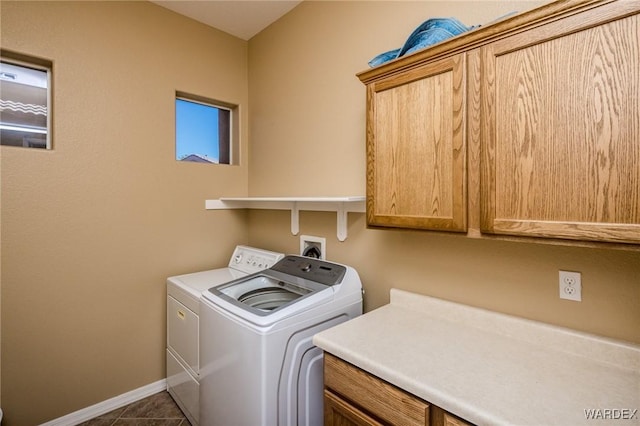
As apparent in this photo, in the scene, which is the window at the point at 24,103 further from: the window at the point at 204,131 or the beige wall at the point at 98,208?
the window at the point at 204,131

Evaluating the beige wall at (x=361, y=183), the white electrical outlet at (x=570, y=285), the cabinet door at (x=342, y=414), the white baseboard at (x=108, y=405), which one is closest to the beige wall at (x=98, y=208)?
the white baseboard at (x=108, y=405)

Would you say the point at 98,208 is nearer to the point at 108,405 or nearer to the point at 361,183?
the point at 108,405

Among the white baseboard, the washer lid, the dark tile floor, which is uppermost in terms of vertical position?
the washer lid

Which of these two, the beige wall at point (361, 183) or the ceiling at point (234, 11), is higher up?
the ceiling at point (234, 11)

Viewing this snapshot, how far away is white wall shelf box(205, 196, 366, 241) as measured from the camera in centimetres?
169

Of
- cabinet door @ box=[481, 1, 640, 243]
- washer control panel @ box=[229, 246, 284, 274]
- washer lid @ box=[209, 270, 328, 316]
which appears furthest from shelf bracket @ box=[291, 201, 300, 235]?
cabinet door @ box=[481, 1, 640, 243]

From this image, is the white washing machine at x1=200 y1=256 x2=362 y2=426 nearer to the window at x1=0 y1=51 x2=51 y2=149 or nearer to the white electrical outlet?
the white electrical outlet

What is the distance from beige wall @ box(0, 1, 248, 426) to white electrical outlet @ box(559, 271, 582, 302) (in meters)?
2.22

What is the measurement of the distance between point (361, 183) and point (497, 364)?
3.56 feet

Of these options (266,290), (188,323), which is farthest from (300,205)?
(188,323)

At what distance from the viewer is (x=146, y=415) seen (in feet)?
6.40

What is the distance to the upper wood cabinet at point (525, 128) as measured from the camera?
0.80 m

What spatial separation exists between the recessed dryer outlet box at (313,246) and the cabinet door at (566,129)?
1139mm

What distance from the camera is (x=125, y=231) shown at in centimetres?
203
